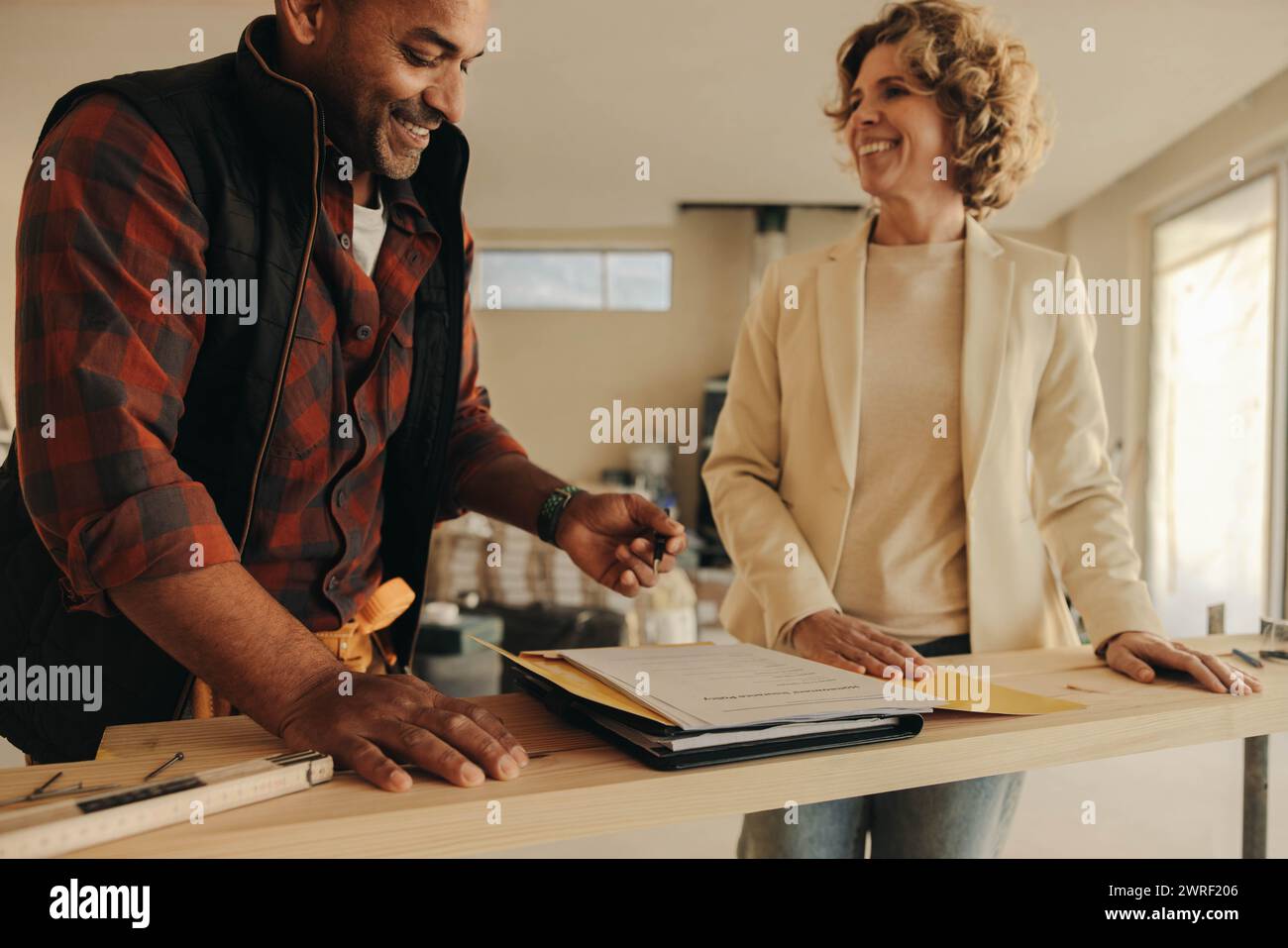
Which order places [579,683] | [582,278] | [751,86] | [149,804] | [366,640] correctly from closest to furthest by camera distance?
[149,804] → [579,683] → [366,640] → [751,86] → [582,278]

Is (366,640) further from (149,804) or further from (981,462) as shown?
(981,462)

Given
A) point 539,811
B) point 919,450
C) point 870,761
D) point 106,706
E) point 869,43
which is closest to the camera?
point 539,811

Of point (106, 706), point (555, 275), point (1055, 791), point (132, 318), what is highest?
point (555, 275)

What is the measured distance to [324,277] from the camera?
3.22 feet

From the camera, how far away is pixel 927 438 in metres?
1.36

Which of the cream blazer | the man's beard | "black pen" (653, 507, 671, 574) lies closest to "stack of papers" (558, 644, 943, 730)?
"black pen" (653, 507, 671, 574)

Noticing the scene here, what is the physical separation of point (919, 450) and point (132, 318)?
3.42ft

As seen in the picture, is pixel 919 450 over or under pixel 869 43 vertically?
under

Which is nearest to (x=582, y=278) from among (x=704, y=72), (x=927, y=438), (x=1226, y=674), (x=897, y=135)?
(x=704, y=72)

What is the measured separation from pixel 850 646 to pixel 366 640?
0.60m

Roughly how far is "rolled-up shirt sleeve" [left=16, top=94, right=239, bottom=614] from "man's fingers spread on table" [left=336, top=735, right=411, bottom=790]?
0.62 ft

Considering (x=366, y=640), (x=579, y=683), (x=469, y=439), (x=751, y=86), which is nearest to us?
(x=579, y=683)

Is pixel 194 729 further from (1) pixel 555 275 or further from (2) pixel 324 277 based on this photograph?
(1) pixel 555 275
